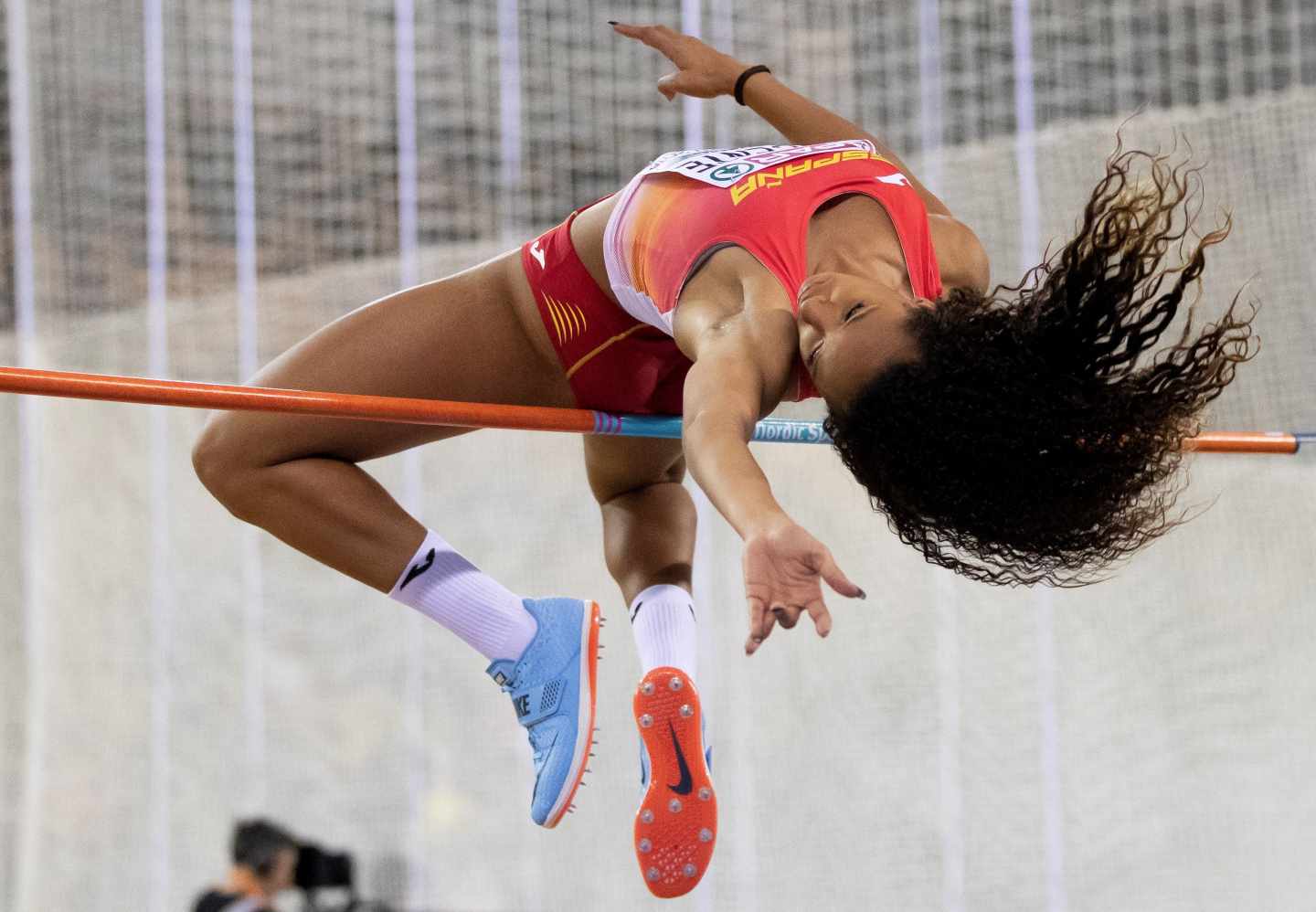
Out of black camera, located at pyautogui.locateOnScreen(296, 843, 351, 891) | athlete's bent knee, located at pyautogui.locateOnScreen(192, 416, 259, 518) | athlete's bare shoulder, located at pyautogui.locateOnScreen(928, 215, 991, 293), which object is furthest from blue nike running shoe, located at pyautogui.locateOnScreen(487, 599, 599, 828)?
black camera, located at pyautogui.locateOnScreen(296, 843, 351, 891)

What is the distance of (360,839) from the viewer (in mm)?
3631

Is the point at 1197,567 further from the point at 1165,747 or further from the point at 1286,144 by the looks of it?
the point at 1286,144

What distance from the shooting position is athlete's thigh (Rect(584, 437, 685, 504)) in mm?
1915

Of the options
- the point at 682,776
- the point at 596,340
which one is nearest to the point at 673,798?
the point at 682,776

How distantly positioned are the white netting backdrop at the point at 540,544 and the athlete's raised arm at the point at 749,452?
2014mm

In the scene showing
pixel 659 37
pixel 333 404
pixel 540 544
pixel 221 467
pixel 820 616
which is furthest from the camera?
pixel 540 544

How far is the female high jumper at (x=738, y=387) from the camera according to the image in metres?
1.38

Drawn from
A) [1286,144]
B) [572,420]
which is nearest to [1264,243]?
[1286,144]

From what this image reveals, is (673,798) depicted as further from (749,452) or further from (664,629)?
(749,452)

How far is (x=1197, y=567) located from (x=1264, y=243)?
0.68 metres

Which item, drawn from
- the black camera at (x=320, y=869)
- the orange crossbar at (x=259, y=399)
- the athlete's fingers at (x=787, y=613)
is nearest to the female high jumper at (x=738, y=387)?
the athlete's fingers at (x=787, y=613)

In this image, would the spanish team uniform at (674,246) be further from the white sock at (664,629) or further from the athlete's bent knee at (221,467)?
the athlete's bent knee at (221,467)

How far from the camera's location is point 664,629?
73.0 inches

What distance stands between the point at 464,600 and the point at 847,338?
0.62 m
